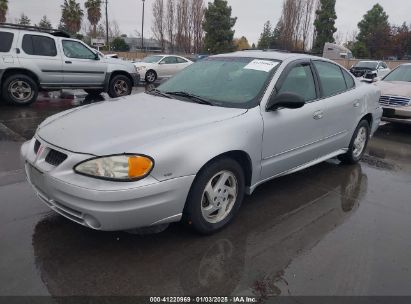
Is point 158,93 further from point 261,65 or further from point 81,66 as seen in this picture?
point 81,66

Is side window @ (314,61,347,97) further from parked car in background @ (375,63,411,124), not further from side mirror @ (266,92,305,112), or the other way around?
parked car in background @ (375,63,411,124)

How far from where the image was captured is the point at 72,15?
53375 mm

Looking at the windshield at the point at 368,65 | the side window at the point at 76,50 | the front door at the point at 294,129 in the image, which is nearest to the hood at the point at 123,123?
the front door at the point at 294,129

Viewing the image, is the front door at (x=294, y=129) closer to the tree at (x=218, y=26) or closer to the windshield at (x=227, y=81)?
the windshield at (x=227, y=81)

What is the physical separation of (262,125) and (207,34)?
147 ft

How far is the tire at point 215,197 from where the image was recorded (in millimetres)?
3059

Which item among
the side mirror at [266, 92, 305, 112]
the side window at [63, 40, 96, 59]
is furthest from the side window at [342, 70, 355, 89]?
the side window at [63, 40, 96, 59]

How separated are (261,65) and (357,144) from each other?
2.25 meters

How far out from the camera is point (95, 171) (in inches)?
107

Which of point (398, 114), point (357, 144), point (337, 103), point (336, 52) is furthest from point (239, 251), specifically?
point (336, 52)

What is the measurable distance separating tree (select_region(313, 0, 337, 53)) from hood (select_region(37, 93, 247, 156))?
47.2m

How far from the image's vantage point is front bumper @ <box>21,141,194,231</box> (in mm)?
2670

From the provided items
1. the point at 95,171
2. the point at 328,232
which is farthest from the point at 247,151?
the point at 95,171

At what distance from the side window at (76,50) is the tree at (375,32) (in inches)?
1765
